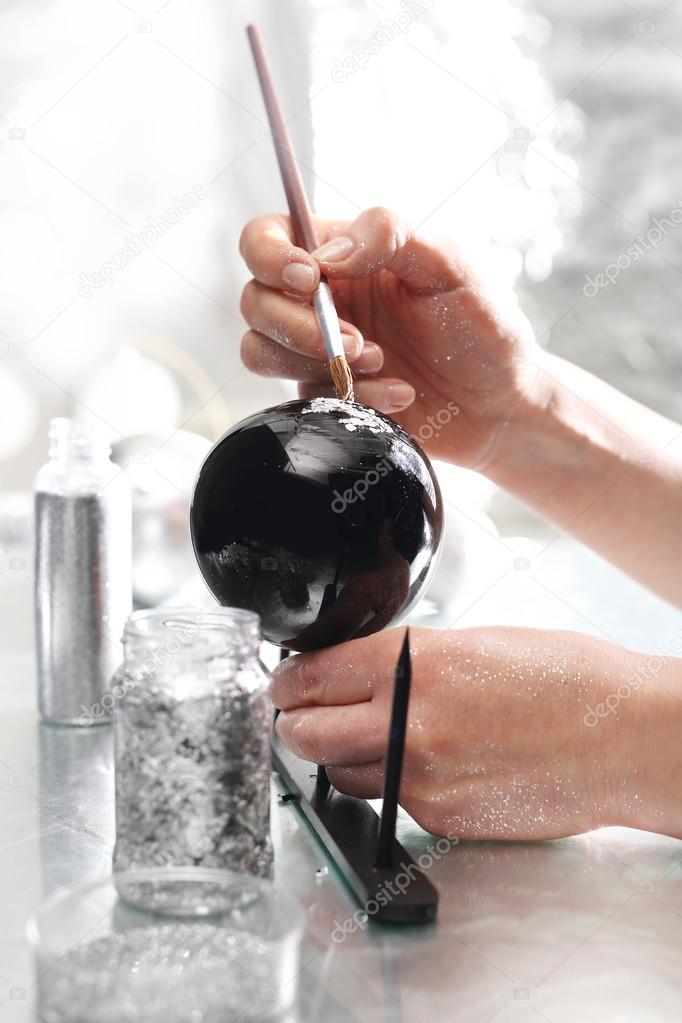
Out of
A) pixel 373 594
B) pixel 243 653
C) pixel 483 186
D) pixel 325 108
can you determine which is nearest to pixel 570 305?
pixel 483 186

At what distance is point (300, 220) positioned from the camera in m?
0.80

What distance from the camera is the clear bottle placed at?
795 millimetres

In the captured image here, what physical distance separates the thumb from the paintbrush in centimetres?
2

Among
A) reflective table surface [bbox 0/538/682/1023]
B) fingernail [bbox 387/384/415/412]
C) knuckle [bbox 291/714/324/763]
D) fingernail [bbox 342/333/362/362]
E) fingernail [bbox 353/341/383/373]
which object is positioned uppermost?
fingernail [bbox 342/333/362/362]

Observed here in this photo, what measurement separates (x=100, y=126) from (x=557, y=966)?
4.89ft

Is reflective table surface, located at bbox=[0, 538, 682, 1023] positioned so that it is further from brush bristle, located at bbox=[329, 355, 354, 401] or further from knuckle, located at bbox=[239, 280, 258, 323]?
knuckle, located at bbox=[239, 280, 258, 323]
